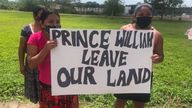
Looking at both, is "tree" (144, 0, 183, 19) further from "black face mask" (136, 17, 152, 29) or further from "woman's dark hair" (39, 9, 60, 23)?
"woman's dark hair" (39, 9, 60, 23)

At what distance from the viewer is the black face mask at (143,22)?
4.08 m

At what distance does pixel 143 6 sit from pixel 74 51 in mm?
850

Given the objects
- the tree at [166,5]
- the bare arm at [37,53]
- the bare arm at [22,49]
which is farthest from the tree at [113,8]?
the bare arm at [37,53]

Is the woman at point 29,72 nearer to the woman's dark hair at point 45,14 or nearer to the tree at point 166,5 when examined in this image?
the woman's dark hair at point 45,14

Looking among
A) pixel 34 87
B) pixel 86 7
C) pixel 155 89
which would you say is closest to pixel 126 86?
pixel 34 87

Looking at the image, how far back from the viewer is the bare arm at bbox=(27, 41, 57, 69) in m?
3.47

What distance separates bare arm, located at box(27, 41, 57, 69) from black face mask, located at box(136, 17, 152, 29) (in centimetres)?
94

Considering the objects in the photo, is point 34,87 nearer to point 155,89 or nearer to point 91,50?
point 91,50

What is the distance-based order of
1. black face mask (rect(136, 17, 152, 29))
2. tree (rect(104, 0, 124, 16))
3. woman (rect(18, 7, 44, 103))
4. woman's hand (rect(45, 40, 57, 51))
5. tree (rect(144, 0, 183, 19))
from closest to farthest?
woman's hand (rect(45, 40, 57, 51)) < black face mask (rect(136, 17, 152, 29)) < woman (rect(18, 7, 44, 103)) < tree (rect(104, 0, 124, 16)) < tree (rect(144, 0, 183, 19))

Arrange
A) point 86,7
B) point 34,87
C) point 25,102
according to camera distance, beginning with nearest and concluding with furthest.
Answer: point 34,87
point 25,102
point 86,7

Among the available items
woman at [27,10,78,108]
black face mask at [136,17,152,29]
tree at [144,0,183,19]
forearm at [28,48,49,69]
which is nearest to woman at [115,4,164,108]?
black face mask at [136,17,152,29]

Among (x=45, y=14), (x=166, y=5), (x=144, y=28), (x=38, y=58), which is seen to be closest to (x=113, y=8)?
(x=166, y=5)

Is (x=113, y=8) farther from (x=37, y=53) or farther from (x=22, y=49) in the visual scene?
(x=37, y=53)

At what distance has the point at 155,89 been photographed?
661 centimetres
